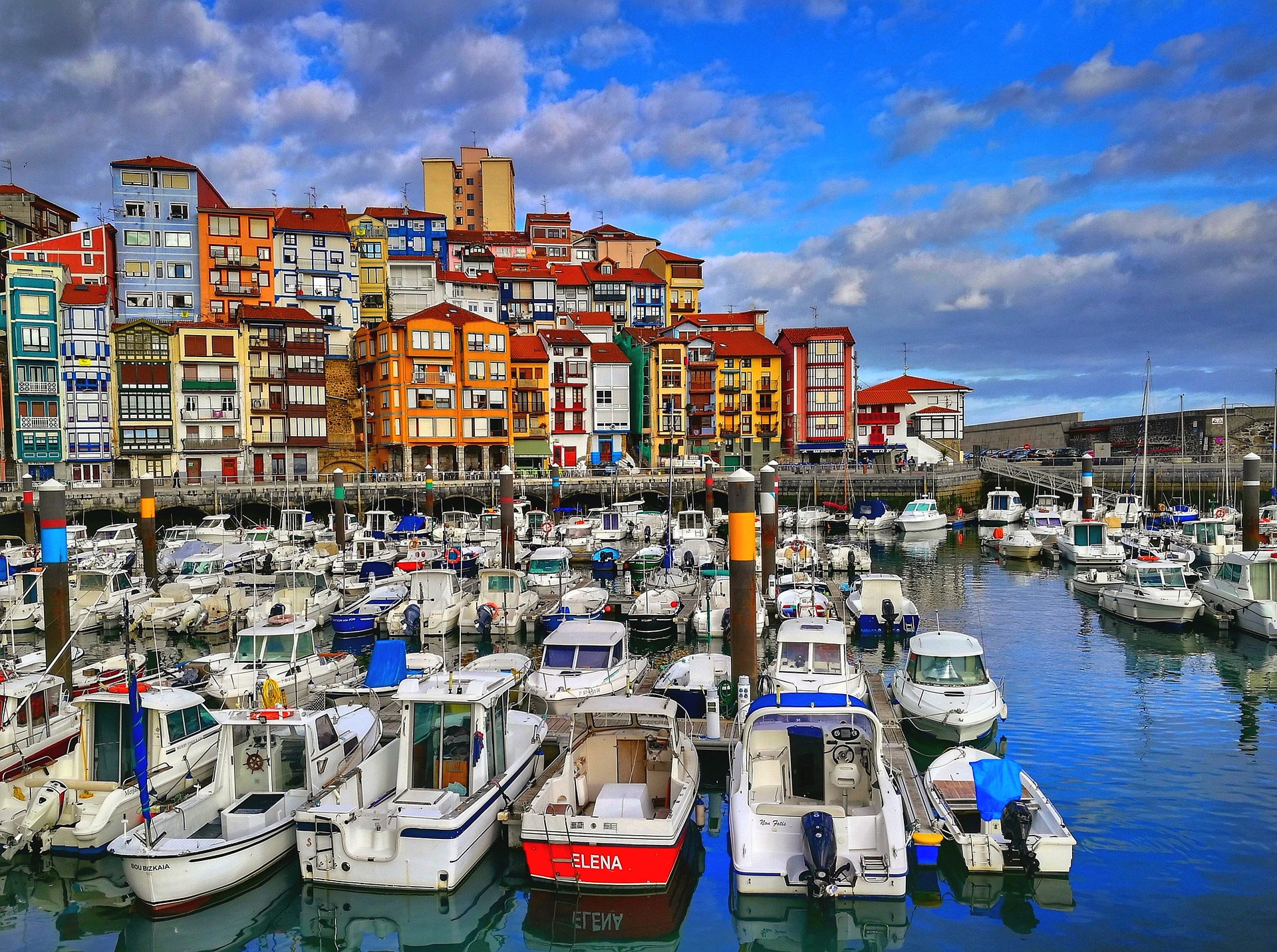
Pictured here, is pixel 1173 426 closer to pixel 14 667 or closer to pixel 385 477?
pixel 385 477

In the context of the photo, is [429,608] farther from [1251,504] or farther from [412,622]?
[1251,504]

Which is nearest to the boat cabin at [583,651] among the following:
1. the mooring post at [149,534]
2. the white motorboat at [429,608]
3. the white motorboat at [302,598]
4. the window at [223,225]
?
the white motorboat at [429,608]

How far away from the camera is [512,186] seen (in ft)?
449

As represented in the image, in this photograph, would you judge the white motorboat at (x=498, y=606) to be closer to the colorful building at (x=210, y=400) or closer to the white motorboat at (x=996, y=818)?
the white motorboat at (x=996, y=818)

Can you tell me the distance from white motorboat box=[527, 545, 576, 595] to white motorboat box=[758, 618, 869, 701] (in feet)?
57.3

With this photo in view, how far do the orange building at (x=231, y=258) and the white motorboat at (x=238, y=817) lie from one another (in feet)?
240

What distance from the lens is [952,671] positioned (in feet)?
69.1

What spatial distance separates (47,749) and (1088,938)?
18.7 m

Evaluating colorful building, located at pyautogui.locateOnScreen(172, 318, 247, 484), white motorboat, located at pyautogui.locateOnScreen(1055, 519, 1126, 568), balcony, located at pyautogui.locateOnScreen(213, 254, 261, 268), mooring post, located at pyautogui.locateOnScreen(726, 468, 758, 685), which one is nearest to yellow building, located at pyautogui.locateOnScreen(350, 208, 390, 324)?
balcony, located at pyautogui.locateOnScreen(213, 254, 261, 268)

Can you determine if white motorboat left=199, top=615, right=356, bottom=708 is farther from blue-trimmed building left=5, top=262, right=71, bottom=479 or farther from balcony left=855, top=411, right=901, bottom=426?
balcony left=855, top=411, right=901, bottom=426

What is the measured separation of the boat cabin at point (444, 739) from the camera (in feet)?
48.5

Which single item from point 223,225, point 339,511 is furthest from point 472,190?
point 339,511

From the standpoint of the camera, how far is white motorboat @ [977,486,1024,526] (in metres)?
65.3

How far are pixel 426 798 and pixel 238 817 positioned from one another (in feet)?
9.48
